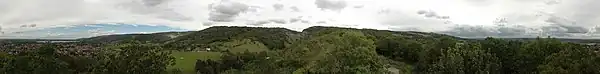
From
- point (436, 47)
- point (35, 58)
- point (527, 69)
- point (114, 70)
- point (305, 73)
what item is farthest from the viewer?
point (436, 47)

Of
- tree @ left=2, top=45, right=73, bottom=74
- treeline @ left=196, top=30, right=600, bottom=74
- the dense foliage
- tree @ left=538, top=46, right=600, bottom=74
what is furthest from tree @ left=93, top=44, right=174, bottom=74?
tree @ left=538, top=46, right=600, bottom=74

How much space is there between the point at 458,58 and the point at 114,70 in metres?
37.1

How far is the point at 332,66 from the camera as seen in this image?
43.2 metres

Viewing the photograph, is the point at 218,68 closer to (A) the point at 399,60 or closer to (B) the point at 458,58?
(A) the point at 399,60

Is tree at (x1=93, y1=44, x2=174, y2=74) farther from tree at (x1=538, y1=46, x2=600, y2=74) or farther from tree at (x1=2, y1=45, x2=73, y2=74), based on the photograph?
tree at (x1=538, y1=46, x2=600, y2=74)

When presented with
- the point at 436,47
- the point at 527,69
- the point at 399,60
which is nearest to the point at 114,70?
the point at 527,69

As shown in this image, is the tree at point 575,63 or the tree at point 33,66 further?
the tree at point 33,66

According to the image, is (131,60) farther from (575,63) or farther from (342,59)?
(575,63)

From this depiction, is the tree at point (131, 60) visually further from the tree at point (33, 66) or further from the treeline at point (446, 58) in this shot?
the treeline at point (446, 58)

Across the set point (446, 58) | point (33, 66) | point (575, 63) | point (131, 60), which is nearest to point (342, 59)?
point (131, 60)

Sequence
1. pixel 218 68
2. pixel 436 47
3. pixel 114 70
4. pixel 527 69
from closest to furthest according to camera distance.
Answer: pixel 114 70 → pixel 527 69 → pixel 436 47 → pixel 218 68

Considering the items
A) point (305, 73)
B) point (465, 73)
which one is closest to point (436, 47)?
point (465, 73)

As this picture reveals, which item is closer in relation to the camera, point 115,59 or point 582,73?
point 115,59

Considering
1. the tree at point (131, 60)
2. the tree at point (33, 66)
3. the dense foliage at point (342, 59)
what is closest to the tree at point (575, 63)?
the dense foliage at point (342, 59)
